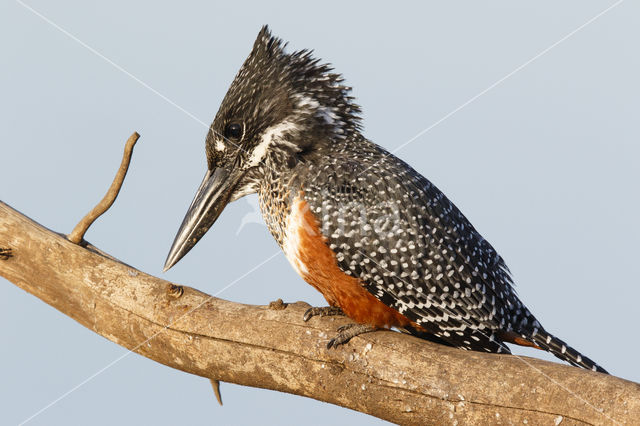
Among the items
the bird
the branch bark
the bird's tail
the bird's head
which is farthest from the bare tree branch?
the bird's head

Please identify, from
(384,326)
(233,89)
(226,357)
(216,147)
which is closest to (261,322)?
(226,357)

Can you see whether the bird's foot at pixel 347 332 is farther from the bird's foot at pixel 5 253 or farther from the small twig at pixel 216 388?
the bird's foot at pixel 5 253

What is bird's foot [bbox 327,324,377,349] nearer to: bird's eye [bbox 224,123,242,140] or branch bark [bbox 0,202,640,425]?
branch bark [bbox 0,202,640,425]

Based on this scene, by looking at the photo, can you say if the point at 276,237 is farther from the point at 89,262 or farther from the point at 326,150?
the point at 89,262

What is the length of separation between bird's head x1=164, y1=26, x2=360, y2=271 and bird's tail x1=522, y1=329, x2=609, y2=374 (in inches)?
54.7

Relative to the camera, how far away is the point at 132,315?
416 cm

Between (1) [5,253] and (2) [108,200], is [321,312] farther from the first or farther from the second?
(1) [5,253]

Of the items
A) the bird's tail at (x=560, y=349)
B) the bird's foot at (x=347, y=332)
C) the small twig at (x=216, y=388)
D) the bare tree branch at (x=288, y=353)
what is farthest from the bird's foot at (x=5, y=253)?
the bird's tail at (x=560, y=349)

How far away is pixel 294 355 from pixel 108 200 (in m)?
1.29

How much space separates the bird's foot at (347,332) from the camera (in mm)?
3697

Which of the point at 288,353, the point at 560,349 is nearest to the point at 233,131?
the point at 288,353

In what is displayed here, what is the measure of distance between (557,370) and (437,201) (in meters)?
1.01

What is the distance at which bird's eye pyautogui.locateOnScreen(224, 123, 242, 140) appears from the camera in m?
3.91

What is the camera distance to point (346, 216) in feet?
11.9
